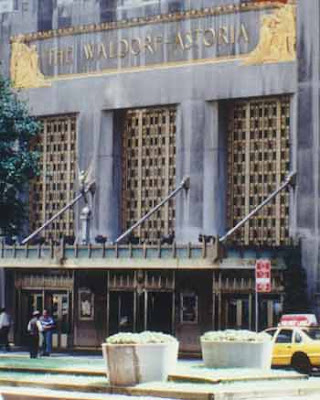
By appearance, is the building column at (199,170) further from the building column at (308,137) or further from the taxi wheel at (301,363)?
the taxi wheel at (301,363)

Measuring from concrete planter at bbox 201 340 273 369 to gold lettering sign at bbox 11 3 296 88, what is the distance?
2219 cm

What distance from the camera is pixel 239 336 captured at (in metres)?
36.6

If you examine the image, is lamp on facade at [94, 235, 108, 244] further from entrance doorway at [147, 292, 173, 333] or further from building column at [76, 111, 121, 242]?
entrance doorway at [147, 292, 173, 333]

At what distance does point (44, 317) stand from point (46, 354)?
1.94 metres

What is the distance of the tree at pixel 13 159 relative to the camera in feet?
189

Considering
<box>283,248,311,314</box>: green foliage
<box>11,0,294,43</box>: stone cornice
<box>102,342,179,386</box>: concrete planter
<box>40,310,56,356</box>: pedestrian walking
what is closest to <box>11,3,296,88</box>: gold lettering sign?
<box>11,0,294,43</box>: stone cornice

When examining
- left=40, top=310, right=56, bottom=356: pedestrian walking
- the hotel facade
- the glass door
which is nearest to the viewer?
the hotel facade

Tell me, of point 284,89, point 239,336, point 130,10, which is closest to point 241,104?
point 284,89

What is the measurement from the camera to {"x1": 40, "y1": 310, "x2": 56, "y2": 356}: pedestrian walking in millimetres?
56562

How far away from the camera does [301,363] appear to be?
4534cm

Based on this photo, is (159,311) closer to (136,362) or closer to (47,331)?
(47,331)

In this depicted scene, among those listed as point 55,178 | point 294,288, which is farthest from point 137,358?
point 55,178

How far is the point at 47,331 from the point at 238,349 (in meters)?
21.4

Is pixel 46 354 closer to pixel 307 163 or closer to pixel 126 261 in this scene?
pixel 126 261
